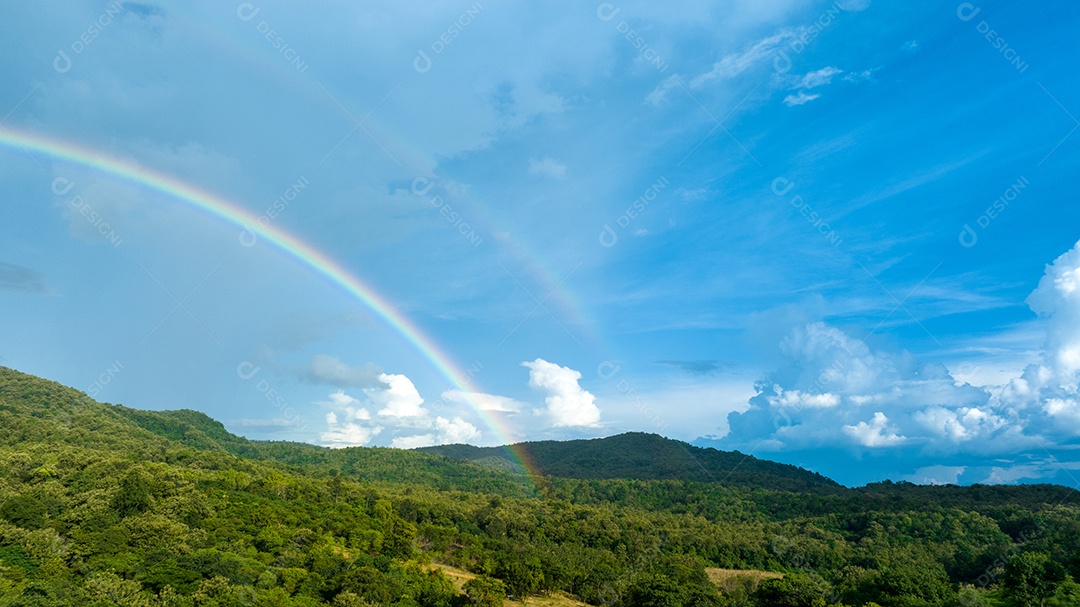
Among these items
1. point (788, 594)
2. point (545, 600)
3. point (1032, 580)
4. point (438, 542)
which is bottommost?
point (545, 600)

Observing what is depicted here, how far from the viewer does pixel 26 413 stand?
123 m

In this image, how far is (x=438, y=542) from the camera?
81.1m

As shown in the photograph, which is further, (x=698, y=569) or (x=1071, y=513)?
(x=1071, y=513)

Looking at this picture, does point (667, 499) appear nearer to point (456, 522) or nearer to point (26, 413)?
point (456, 522)

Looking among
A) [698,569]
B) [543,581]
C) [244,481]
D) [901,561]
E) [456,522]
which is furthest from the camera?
[456,522]

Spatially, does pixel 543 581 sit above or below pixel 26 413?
below

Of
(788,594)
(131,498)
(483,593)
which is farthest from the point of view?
(131,498)

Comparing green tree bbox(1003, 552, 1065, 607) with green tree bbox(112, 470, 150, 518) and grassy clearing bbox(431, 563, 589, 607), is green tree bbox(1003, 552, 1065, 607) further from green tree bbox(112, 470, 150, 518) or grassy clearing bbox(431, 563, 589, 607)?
green tree bbox(112, 470, 150, 518)

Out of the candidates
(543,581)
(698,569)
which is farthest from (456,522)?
(698,569)

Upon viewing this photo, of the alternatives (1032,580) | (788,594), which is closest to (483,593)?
(788,594)

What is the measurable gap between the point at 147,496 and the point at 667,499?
13948cm

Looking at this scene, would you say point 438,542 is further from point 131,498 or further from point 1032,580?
point 1032,580

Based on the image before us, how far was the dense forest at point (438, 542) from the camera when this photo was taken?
143 ft

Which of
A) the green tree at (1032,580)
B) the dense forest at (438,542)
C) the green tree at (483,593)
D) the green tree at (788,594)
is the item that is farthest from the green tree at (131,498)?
the green tree at (1032,580)
